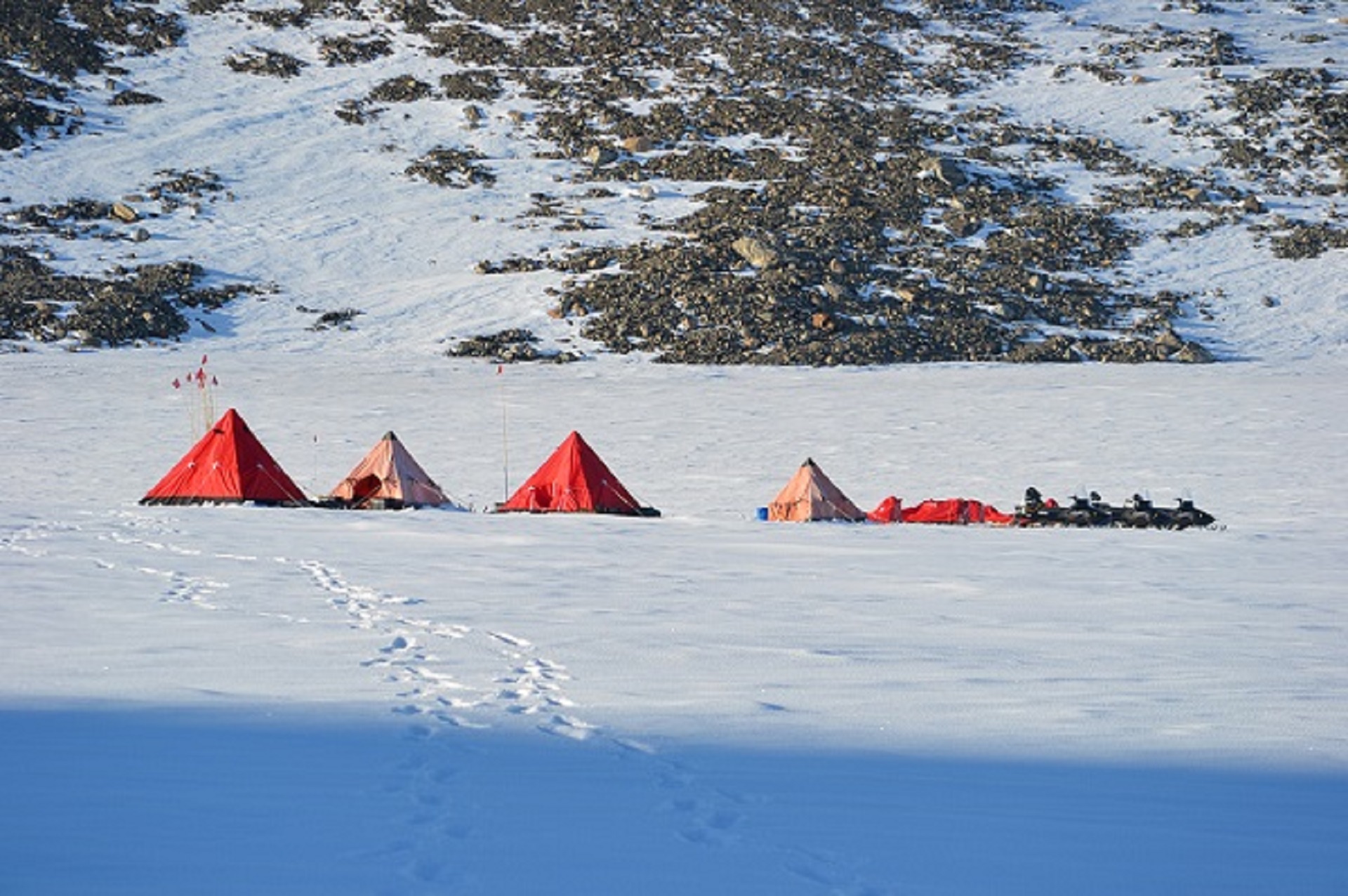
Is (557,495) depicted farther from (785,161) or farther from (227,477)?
(785,161)

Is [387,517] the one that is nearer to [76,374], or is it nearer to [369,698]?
[369,698]

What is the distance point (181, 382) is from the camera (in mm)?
35781

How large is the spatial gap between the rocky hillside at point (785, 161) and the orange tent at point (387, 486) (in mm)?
19208

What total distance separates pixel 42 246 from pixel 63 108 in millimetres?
9614

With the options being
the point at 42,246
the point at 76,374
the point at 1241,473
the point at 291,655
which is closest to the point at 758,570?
the point at 291,655

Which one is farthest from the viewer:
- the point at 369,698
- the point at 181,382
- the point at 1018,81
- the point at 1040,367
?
the point at 1018,81

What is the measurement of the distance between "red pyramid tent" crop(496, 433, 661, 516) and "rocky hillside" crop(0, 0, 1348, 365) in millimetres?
19189

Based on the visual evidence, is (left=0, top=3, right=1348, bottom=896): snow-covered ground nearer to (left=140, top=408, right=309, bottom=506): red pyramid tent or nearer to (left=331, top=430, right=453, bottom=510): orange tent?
(left=140, top=408, right=309, bottom=506): red pyramid tent

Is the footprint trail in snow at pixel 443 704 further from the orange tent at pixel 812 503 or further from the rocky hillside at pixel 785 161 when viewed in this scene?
the rocky hillside at pixel 785 161

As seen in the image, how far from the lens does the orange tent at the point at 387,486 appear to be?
70.7ft


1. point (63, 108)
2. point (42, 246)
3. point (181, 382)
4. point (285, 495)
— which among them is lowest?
point (285, 495)

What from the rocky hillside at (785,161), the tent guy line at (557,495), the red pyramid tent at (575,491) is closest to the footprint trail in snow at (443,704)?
the tent guy line at (557,495)

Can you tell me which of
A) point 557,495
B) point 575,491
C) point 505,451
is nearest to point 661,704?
point 575,491

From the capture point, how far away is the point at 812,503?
20.9 meters
